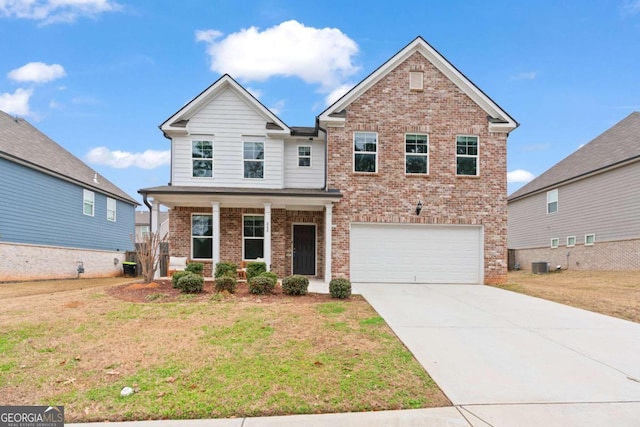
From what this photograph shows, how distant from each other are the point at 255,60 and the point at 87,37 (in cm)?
737

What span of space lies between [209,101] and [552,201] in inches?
795

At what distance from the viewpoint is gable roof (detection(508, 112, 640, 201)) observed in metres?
18.0

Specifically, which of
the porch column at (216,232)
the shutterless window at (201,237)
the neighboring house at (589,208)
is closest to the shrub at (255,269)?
the porch column at (216,232)

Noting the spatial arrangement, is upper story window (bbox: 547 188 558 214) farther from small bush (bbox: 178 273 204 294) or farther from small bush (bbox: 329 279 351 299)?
small bush (bbox: 178 273 204 294)

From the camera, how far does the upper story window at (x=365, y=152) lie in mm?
14219

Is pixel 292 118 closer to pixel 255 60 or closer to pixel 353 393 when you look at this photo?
pixel 255 60

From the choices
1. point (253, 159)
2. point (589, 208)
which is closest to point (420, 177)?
point (253, 159)

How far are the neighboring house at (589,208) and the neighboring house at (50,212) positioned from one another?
85.3 ft

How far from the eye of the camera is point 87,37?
607 inches

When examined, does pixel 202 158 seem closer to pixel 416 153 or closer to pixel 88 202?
pixel 416 153

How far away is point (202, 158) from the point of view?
583 inches

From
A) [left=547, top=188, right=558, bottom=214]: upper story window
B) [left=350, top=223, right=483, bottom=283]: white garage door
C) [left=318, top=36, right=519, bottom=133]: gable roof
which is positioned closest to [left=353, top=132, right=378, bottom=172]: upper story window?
[left=318, top=36, right=519, bottom=133]: gable roof

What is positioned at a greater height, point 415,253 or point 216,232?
point 216,232

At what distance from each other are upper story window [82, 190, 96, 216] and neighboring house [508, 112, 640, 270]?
2657 cm
